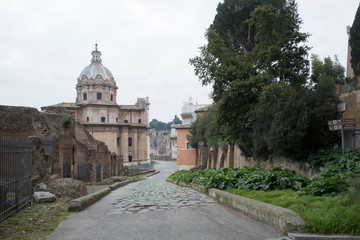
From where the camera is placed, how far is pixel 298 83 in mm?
19781

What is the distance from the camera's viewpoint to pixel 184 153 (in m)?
50.4

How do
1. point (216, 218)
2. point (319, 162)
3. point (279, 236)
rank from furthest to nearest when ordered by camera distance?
point (319, 162) < point (216, 218) < point (279, 236)

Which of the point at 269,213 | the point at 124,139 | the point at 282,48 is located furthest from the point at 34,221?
the point at 124,139

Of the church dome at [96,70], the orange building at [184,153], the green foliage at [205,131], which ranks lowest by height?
the orange building at [184,153]

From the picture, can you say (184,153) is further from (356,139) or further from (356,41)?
(356,139)

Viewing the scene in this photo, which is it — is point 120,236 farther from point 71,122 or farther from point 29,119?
point 71,122

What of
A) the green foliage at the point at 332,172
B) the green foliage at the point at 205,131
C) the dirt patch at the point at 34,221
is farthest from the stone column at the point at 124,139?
the dirt patch at the point at 34,221

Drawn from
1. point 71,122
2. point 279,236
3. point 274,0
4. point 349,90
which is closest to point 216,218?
point 279,236

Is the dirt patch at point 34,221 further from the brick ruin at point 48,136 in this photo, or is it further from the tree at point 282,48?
the tree at point 282,48

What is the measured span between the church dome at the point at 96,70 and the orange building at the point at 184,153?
22.3 metres

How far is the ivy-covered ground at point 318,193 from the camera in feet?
15.8

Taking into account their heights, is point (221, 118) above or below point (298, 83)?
below

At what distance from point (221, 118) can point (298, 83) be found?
206 inches

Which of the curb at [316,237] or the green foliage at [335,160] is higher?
the green foliage at [335,160]
